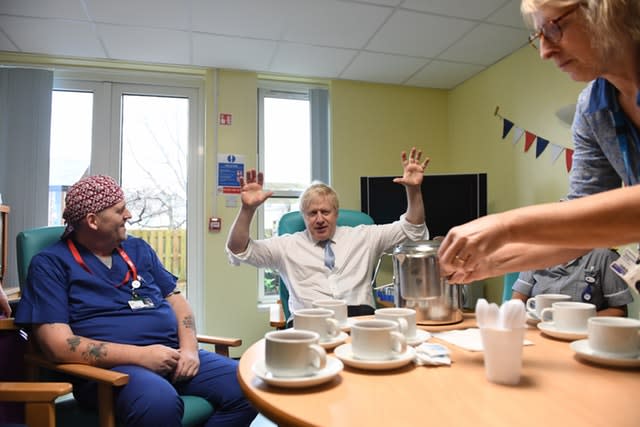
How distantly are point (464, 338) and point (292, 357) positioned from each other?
0.49 metres

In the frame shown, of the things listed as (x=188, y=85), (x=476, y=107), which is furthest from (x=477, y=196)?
(x=188, y=85)

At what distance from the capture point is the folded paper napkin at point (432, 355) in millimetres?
817

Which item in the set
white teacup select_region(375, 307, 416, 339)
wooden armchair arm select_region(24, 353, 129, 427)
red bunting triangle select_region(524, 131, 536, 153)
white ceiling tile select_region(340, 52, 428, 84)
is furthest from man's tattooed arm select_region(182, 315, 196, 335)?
red bunting triangle select_region(524, 131, 536, 153)

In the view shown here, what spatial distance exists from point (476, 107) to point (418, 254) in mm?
2922

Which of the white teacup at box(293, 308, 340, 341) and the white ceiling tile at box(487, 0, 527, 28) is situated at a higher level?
the white ceiling tile at box(487, 0, 527, 28)

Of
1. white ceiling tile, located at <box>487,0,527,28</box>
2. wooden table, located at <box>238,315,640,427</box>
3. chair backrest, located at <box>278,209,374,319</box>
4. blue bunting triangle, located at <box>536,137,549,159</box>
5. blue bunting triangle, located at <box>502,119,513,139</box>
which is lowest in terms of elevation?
wooden table, located at <box>238,315,640,427</box>

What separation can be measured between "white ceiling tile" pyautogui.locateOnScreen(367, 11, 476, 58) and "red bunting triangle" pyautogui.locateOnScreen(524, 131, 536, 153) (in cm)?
88

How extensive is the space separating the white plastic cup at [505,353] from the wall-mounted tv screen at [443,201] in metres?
2.62

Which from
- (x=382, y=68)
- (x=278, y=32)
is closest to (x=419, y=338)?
(x=278, y=32)

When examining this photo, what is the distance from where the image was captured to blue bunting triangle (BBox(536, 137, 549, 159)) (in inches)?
115

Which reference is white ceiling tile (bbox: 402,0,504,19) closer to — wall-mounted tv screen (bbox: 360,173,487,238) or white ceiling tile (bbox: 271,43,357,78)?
white ceiling tile (bbox: 271,43,357,78)

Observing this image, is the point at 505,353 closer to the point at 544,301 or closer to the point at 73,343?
the point at 544,301

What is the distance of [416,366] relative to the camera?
32.2 inches

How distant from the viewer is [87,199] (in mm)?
1700
